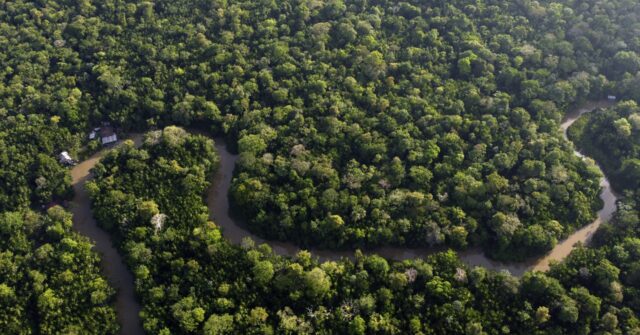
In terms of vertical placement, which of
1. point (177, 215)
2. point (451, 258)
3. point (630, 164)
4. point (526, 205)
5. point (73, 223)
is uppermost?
point (630, 164)

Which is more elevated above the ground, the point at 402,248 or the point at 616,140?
the point at 616,140

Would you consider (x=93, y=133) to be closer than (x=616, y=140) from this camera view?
No

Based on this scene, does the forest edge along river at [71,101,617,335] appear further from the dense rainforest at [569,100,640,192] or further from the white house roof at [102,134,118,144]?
the white house roof at [102,134,118,144]

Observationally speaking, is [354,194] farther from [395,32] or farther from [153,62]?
[153,62]

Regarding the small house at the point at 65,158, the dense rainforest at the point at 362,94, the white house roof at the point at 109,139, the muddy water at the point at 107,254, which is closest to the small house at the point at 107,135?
the white house roof at the point at 109,139

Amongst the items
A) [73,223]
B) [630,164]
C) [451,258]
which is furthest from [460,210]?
[73,223]

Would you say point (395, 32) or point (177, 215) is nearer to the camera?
point (177, 215)

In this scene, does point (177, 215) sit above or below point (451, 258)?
below

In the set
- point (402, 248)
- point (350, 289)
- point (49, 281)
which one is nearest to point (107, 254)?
point (49, 281)

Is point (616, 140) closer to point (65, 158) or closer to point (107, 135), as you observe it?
point (107, 135)
